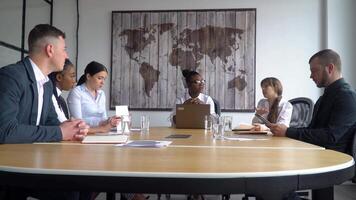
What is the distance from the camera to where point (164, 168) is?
0.97 m

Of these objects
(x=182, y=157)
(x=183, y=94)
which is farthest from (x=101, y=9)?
(x=182, y=157)

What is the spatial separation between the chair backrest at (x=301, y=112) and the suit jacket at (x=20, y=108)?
2.55 m

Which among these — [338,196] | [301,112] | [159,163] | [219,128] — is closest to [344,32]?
[301,112]

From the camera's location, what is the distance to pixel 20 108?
166cm

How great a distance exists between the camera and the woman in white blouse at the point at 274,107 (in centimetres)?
317

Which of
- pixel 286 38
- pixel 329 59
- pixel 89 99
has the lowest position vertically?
pixel 89 99

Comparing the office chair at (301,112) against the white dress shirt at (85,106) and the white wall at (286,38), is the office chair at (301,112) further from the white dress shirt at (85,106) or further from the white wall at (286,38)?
the white dress shirt at (85,106)

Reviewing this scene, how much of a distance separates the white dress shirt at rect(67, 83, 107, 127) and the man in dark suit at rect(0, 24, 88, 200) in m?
0.92

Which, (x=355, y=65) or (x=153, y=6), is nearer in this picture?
(x=355, y=65)

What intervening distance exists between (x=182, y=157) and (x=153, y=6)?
12.4ft

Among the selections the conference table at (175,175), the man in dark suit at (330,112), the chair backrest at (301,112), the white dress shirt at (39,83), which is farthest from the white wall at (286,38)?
the conference table at (175,175)

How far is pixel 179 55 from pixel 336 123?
111 inches

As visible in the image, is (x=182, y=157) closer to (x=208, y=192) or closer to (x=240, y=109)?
(x=208, y=192)

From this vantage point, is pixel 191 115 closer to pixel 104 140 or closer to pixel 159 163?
pixel 104 140
